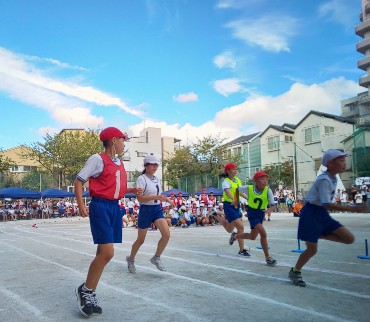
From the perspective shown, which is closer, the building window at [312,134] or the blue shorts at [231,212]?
the blue shorts at [231,212]

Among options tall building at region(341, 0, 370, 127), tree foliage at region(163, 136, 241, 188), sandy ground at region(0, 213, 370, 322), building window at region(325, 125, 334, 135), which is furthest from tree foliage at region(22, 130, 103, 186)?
sandy ground at region(0, 213, 370, 322)

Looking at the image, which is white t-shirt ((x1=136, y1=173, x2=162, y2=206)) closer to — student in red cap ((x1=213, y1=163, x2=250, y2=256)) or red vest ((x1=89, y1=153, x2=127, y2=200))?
student in red cap ((x1=213, y1=163, x2=250, y2=256))

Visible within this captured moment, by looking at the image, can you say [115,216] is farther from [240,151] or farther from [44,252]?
[240,151]

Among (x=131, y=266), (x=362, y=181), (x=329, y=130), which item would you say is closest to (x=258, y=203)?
(x=131, y=266)

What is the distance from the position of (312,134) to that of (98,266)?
49420mm

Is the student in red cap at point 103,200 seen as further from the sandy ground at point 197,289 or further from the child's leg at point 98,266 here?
the sandy ground at point 197,289

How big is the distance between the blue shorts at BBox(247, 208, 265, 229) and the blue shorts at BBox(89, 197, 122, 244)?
3511mm

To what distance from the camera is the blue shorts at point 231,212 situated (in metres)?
9.20

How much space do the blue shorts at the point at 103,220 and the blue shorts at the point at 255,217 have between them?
11.5 ft

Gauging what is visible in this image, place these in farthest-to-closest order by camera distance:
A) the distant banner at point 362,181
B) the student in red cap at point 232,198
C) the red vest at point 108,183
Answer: the distant banner at point 362,181 < the student in red cap at point 232,198 < the red vest at point 108,183

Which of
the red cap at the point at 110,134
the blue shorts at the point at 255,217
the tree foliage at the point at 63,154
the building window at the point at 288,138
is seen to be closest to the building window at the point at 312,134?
the building window at the point at 288,138

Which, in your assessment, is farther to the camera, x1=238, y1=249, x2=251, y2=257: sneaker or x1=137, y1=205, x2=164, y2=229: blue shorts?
x1=238, y1=249, x2=251, y2=257: sneaker

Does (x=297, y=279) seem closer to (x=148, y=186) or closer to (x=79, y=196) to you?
(x=148, y=186)

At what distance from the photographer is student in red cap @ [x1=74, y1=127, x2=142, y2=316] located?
4.59 meters
